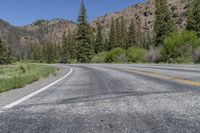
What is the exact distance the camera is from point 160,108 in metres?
5.02

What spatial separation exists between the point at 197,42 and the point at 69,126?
37.7 m

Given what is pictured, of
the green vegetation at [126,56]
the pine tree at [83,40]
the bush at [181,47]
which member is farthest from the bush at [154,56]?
the pine tree at [83,40]

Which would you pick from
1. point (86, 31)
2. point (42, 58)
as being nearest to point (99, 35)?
point (86, 31)

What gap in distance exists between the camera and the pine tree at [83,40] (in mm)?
70312

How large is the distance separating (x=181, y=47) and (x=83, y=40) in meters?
34.0

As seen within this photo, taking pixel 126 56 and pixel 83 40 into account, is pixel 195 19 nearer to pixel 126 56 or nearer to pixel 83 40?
pixel 126 56

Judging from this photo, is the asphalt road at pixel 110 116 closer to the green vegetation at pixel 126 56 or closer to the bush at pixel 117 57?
the green vegetation at pixel 126 56

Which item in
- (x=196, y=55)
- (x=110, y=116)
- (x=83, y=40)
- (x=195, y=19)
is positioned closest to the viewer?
(x=110, y=116)

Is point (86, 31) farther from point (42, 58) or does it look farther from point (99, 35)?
point (42, 58)

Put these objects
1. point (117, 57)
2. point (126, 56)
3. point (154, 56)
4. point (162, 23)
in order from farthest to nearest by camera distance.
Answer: point (162, 23)
point (117, 57)
point (126, 56)
point (154, 56)

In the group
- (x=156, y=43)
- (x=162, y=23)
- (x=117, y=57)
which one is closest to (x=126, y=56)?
(x=117, y=57)

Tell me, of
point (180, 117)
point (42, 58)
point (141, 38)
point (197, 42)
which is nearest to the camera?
point (180, 117)

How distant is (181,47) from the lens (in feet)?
132

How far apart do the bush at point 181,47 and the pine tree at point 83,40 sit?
30487 millimetres
